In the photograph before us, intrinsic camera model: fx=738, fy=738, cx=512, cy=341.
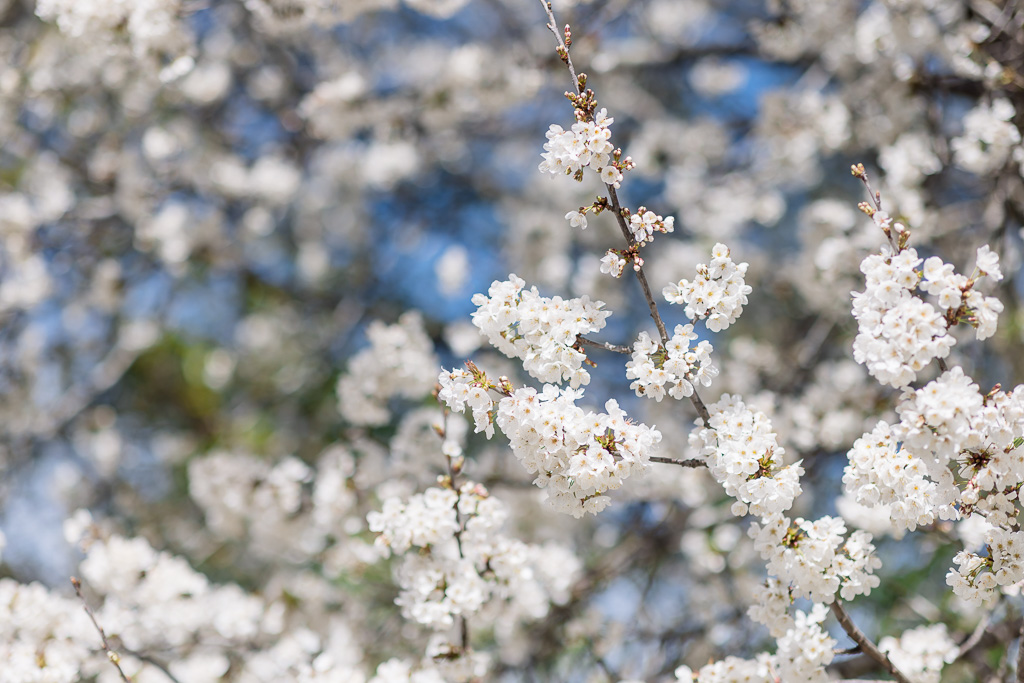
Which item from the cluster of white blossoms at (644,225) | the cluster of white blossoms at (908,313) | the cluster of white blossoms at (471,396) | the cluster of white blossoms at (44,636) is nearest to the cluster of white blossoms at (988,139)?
the cluster of white blossoms at (908,313)

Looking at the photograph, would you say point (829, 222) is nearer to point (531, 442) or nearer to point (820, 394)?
point (820, 394)

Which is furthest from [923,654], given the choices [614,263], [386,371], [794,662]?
[386,371]

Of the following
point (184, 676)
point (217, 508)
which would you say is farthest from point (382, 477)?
point (184, 676)

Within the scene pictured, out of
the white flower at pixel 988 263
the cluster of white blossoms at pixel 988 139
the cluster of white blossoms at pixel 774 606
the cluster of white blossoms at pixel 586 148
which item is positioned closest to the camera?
the white flower at pixel 988 263

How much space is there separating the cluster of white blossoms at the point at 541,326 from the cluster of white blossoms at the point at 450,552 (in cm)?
64

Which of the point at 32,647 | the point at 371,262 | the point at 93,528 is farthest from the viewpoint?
the point at 371,262

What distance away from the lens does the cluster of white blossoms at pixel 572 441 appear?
1.90 metres

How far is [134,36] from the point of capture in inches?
127

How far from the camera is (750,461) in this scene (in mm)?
1888

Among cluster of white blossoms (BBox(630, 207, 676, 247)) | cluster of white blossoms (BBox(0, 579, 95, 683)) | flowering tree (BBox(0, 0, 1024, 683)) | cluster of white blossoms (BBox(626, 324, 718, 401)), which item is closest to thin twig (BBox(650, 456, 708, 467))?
flowering tree (BBox(0, 0, 1024, 683))

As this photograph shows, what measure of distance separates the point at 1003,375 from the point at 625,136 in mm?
3099

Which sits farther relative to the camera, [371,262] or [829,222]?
[371,262]

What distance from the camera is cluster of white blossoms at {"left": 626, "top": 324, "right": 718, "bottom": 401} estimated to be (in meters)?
1.93

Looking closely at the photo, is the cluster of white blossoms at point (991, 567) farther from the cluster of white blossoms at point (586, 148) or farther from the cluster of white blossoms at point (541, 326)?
the cluster of white blossoms at point (586, 148)
